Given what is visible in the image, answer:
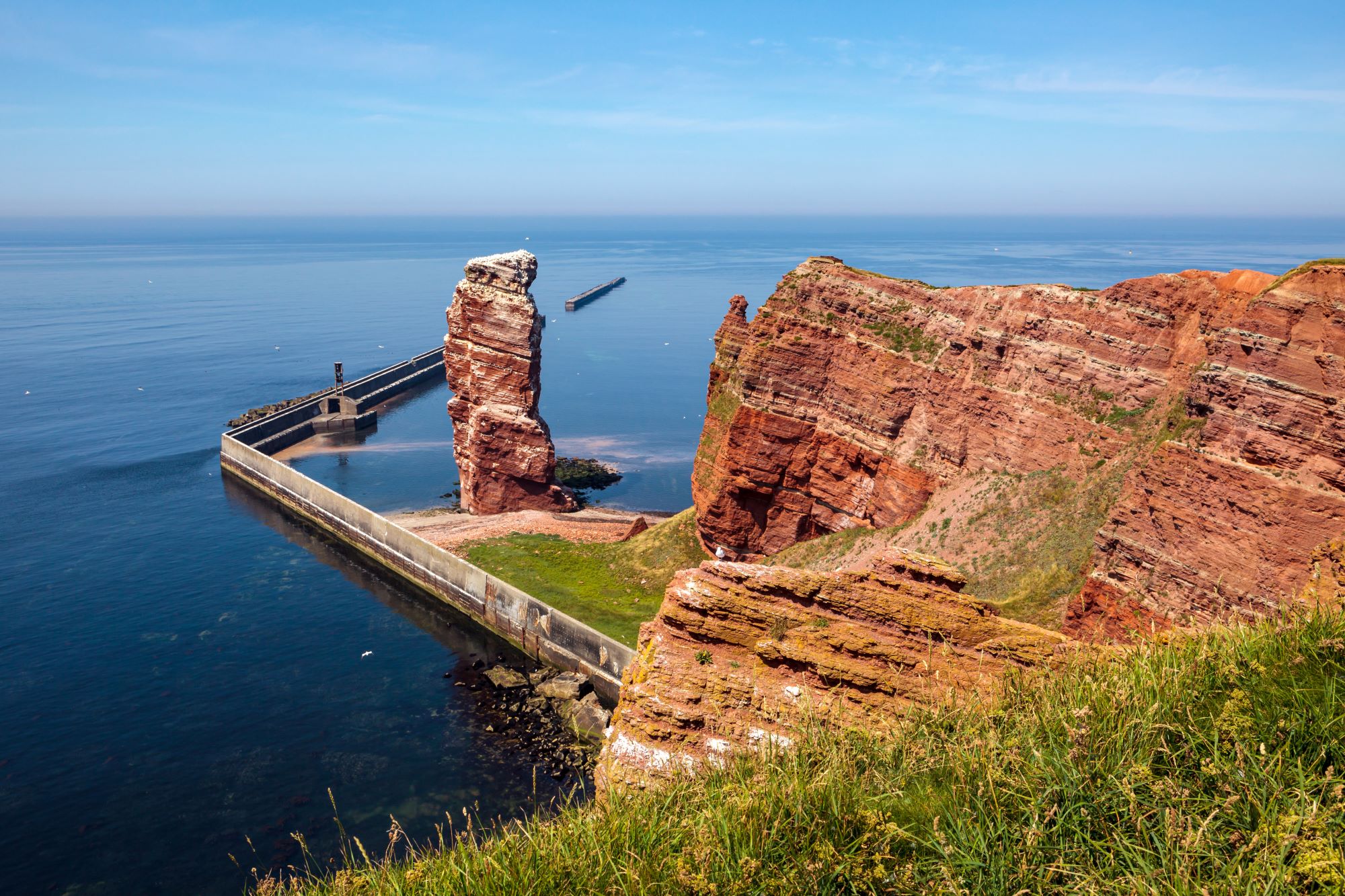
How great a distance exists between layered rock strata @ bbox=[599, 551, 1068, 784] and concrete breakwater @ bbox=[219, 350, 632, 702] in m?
16.8

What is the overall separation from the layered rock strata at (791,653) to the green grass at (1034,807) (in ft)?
11.5

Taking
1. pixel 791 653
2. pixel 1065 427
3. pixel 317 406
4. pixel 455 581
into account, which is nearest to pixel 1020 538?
pixel 1065 427

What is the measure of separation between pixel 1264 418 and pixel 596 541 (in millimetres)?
Result: 34892

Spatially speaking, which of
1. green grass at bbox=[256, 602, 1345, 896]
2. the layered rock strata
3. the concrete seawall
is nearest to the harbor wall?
the concrete seawall

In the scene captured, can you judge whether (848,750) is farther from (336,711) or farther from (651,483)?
(651,483)

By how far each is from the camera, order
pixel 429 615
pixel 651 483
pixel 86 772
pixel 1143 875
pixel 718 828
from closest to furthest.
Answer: pixel 1143 875, pixel 718 828, pixel 86 772, pixel 429 615, pixel 651 483

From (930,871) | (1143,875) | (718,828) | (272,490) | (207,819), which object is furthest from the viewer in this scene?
(272,490)

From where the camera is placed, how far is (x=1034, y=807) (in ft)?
26.7

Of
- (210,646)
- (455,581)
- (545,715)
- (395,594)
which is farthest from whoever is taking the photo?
(395,594)

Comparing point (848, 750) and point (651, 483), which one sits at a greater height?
point (848, 750)

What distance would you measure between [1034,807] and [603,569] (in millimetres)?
36717

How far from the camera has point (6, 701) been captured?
112ft

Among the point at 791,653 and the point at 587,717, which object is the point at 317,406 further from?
the point at 791,653

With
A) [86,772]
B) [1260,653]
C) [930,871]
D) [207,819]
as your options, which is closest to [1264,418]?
[1260,653]
